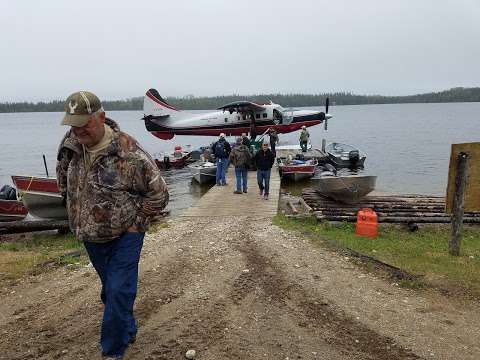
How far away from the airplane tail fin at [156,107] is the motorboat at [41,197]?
851 inches

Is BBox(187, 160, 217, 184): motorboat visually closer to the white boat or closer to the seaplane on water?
the seaplane on water

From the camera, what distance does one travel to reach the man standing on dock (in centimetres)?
301

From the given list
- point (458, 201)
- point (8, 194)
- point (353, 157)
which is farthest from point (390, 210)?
point (353, 157)

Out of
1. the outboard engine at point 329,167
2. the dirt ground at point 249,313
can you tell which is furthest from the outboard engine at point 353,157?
the dirt ground at point 249,313

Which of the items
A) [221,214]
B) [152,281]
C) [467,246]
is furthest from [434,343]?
[221,214]

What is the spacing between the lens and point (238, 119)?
28.7 m

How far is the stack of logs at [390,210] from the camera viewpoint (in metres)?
9.37

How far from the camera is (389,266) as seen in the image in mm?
5898

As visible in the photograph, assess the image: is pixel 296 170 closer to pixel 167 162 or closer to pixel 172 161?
pixel 172 161

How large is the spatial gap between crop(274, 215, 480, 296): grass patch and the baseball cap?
172 inches

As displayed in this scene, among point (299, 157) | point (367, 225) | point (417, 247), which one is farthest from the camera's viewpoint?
point (299, 157)

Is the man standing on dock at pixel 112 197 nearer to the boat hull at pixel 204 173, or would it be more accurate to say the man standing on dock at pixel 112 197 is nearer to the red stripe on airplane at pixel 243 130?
the boat hull at pixel 204 173

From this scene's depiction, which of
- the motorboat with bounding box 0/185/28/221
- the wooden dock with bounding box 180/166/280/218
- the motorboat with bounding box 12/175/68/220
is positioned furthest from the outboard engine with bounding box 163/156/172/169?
the motorboat with bounding box 12/175/68/220

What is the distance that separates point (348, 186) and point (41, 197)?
329 inches
